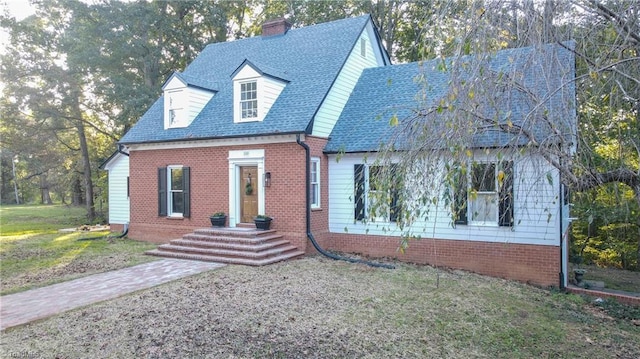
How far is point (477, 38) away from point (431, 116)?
1.05 metres

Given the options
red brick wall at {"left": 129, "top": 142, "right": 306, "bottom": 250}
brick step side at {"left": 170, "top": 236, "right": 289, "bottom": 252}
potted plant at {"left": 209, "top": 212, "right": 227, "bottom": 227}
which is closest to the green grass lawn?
red brick wall at {"left": 129, "top": 142, "right": 306, "bottom": 250}

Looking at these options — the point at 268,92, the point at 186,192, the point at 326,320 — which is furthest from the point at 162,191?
the point at 326,320

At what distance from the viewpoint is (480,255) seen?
34.9 ft

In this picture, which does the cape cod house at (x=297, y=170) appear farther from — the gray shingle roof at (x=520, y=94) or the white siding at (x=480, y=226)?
the gray shingle roof at (x=520, y=94)

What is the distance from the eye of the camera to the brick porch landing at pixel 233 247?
10713mm

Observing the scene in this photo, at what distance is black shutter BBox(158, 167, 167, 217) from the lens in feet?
46.4

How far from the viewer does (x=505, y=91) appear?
5.42 m

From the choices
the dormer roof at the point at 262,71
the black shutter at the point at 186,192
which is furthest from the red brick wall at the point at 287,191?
the black shutter at the point at 186,192

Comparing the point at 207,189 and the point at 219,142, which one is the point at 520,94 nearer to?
the point at 219,142

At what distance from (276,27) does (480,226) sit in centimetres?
1123

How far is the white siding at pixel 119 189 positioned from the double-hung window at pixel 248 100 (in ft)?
21.0

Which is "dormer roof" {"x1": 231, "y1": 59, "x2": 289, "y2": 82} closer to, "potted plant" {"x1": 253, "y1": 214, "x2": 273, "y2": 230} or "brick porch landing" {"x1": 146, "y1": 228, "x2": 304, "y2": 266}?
"potted plant" {"x1": 253, "y1": 214, "x2": 273, "y2": 230}

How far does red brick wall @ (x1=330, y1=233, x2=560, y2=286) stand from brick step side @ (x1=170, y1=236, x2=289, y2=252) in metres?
2.27

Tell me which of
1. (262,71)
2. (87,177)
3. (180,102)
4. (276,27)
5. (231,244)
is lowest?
(231,244)
